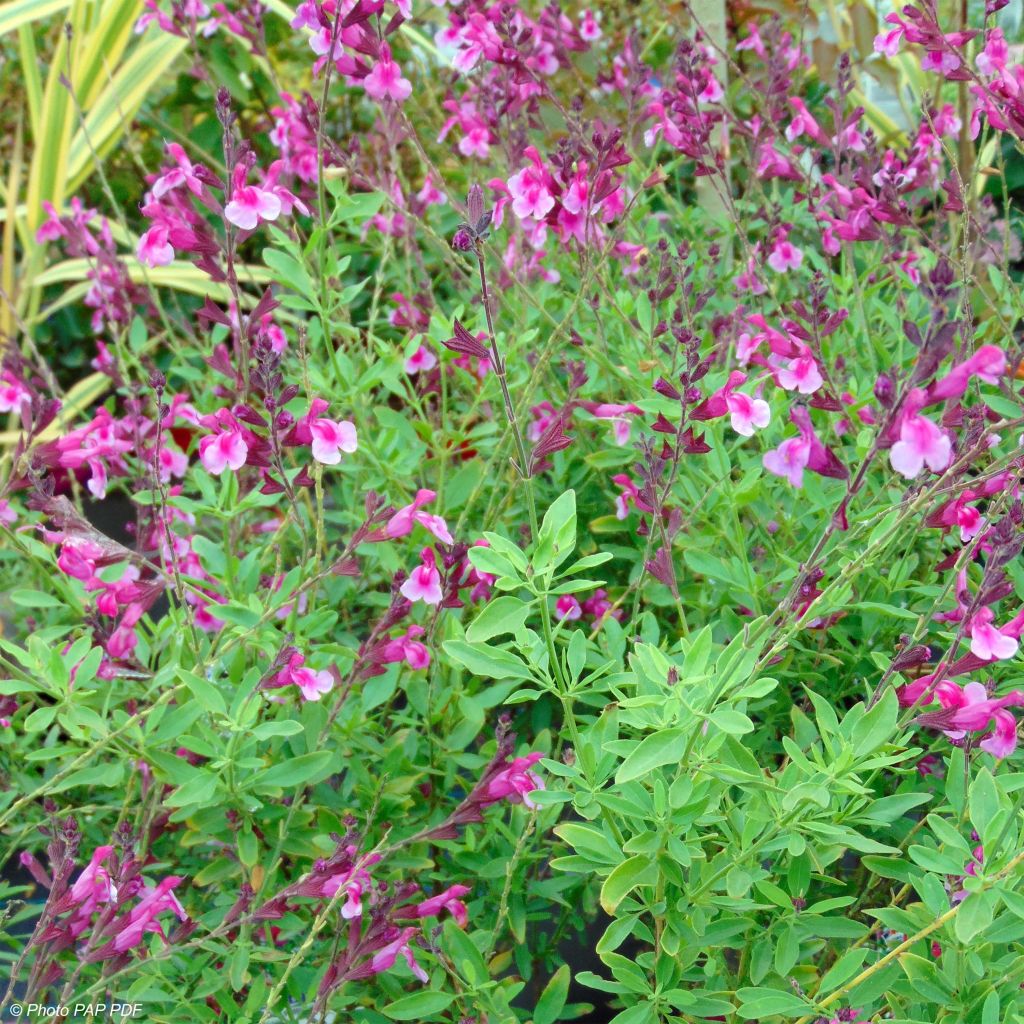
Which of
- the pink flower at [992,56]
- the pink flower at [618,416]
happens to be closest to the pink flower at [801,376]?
the pink flower at [618,416]

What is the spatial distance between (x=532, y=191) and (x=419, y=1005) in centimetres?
108

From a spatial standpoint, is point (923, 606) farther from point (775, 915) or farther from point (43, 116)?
point (43, 116)

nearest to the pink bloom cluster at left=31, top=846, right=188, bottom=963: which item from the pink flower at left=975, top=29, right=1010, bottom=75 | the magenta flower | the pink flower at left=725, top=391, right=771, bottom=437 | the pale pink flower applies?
the magenta flower

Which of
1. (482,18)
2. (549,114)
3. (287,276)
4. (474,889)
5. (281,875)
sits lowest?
(474,889)

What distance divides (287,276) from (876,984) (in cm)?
118

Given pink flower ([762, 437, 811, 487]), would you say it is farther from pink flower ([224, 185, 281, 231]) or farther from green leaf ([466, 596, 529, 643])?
pink flower ([224, 185, 281, 231])

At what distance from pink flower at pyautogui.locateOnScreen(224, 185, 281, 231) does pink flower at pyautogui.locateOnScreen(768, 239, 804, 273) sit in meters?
1.04

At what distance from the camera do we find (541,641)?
3.98ft

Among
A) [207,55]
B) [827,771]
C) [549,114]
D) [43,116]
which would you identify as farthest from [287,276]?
[207,55]

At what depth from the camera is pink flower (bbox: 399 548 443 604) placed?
1446 millimetres

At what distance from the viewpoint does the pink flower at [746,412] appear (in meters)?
1.42

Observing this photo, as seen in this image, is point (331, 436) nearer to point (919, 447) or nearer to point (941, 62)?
point (919, 447)

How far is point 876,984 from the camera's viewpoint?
3.85 ft

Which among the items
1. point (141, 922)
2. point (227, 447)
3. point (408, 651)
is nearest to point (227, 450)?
point (227, 447)
